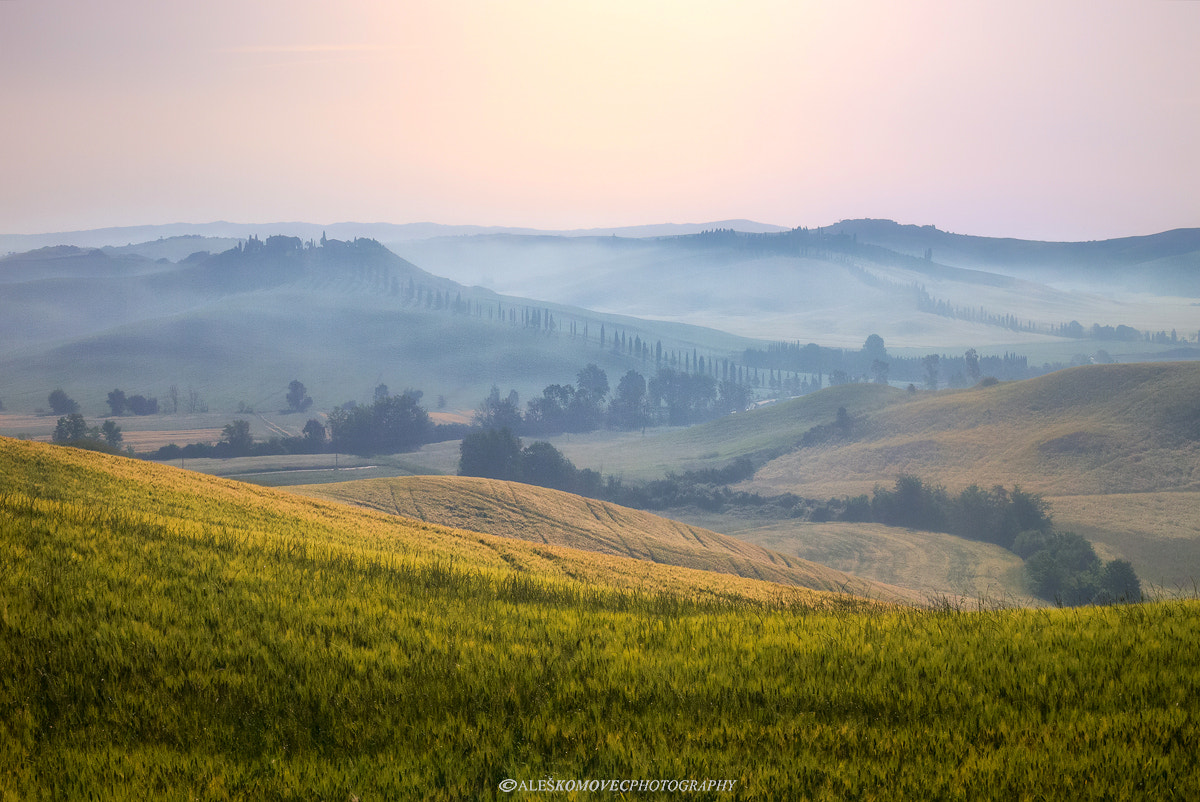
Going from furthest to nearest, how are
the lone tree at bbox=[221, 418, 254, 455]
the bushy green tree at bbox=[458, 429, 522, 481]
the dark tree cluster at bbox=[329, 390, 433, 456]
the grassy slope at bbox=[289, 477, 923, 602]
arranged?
the dark tree cluster at bbox=[329, 390, 433, 456] → the lone tree at bbox=[221, 418, 254, 455] → the bushy green tree at bbox=[458, 429, 522, 481] → the grassy slope at bbox=[289, 477, 923, 602]

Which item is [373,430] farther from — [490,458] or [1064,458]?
[1064,458]

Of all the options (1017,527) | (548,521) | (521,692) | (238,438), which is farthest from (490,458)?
(521,692)

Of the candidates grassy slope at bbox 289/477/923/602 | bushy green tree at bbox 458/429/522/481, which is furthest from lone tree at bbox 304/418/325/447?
grassy slope at bbox 289/477/923/602

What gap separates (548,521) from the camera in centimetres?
6625

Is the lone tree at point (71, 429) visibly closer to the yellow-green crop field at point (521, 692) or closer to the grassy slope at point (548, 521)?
the grassy slope at point (548, 521)

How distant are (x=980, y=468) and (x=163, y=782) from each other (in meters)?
172

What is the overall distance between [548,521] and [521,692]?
57.3 m

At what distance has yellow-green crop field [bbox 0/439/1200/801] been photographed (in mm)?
7562

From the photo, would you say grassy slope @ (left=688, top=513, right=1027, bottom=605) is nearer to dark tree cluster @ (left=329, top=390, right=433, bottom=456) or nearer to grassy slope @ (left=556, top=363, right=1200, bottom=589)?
grassy slope @ (left=556, top=363, right=1200, bottom=589)

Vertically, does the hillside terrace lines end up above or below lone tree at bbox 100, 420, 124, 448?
above

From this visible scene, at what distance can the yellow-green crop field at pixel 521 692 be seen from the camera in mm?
7562

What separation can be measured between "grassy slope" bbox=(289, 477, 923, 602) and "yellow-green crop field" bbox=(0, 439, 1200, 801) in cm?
4628

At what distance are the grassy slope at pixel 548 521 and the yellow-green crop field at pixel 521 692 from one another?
46.3 metres

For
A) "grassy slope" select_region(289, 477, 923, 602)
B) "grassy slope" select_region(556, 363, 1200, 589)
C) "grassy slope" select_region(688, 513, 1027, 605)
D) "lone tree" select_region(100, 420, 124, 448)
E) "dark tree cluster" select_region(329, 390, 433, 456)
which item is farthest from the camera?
"dark tree cluster" select_region(329, 390, 433, 456)
